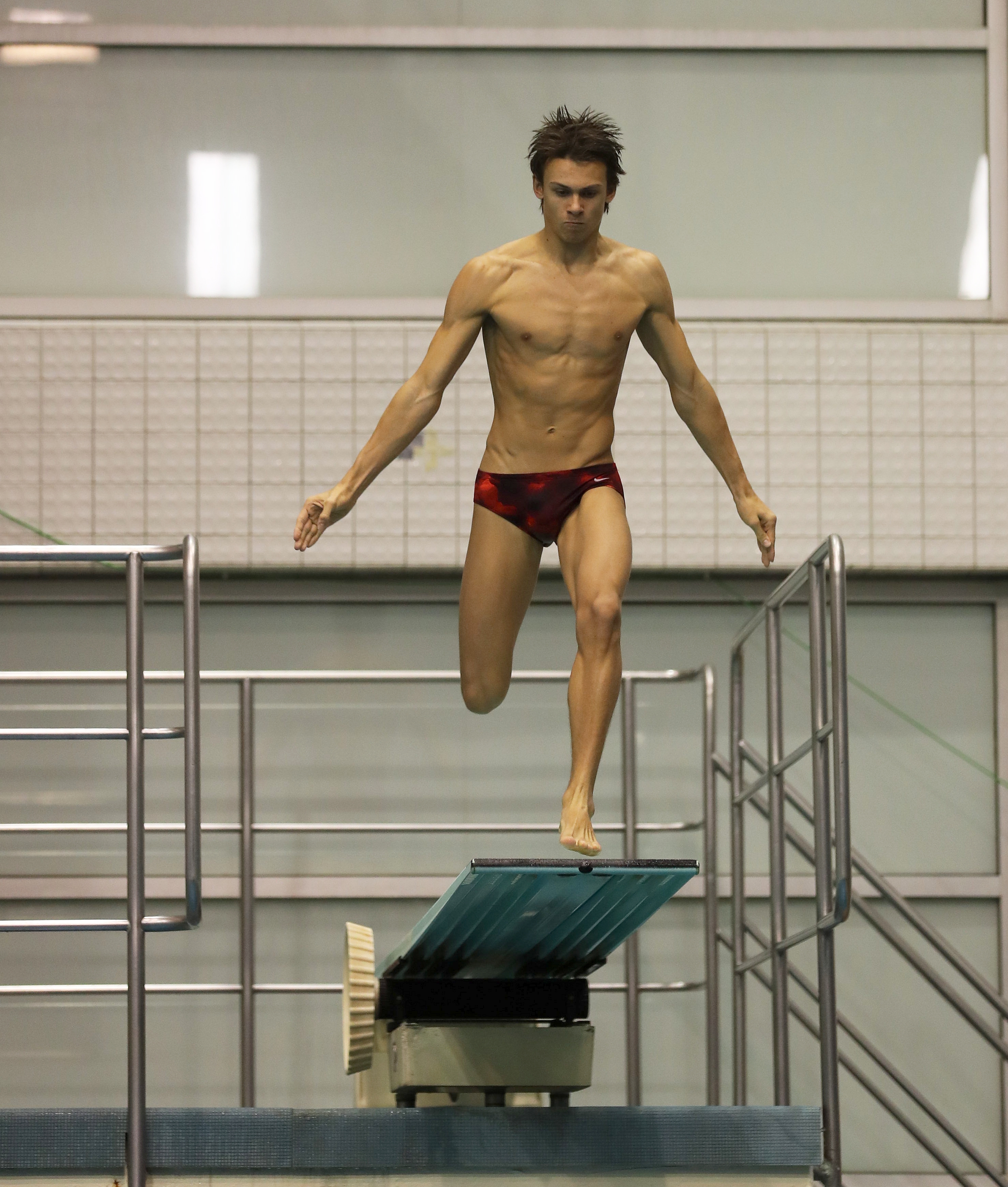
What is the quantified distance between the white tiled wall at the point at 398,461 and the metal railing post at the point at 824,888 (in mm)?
2021

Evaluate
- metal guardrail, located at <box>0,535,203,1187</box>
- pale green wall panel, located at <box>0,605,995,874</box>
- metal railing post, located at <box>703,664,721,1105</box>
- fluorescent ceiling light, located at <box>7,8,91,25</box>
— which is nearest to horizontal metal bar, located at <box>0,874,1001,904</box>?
pale green wall panel, located at <box>0,605,995,874</box>

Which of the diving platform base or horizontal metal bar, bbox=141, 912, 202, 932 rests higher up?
horizontal metal bar, bbox=141, 912, 202, 932

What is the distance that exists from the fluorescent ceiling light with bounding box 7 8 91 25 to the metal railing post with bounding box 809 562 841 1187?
12.5 ft

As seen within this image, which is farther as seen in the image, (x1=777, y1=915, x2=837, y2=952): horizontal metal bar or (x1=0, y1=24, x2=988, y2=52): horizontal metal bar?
(x1=0, y1=24, x2=988, y2=52): horizontal metal bar

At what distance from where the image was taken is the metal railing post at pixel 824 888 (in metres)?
3.72

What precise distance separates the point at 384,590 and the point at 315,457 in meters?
0.53

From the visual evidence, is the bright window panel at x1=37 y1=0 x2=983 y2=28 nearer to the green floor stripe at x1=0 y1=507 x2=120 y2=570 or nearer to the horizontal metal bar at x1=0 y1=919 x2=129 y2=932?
the green floor stripe at x1=0 y1=507 x2=120 y2=570

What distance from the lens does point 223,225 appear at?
6.11 m

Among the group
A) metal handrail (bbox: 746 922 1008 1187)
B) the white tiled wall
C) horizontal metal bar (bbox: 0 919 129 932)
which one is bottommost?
metal handrail (bbox: 746 922 1008 1187)

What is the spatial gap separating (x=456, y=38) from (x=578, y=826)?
3820 mm

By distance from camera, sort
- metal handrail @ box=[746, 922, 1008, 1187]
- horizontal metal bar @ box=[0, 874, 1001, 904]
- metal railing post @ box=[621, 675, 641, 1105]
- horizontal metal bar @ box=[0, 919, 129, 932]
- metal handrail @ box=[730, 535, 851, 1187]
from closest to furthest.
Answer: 1. horizontal metal bar @ box=[0, 919, 129, 932]
2. metal handrail @ box=[730, 535, 851, 1187]
3. metal handrail @ box=[746, 922, 1008, 1187]
4. metal railing post @ box=[621, 675, 641, 1105]
5. horizontal metal bar @ box=[0, 874, 1001, 904]

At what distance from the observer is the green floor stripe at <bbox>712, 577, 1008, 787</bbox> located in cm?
595

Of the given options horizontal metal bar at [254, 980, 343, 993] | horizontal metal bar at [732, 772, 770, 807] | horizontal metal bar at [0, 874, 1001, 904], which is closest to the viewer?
horizontal metal bar at [732, 772, 770, 807]

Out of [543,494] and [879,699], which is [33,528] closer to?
[543,494]
